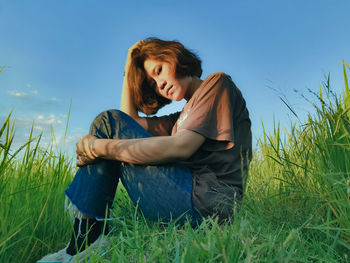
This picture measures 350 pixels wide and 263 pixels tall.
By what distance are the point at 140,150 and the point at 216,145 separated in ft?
1.38

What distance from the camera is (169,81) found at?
2137mm

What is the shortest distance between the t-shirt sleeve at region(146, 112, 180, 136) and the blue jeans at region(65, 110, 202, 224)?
0.69 metres

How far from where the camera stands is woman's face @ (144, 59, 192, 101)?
2135 millimetres

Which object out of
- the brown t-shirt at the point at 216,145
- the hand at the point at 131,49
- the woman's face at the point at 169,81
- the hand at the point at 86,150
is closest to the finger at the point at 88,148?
→ the hand at the point at 86,150

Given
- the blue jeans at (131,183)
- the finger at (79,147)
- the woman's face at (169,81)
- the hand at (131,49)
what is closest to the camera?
the blue jeans at (131,183)

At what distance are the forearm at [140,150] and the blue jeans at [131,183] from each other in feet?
0.29

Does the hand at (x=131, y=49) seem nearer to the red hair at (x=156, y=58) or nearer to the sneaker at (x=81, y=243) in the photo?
the red hair at (x=156, y=58)

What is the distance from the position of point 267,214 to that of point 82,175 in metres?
1.00

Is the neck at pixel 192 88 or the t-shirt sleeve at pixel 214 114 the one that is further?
the neck at pixel 192 88

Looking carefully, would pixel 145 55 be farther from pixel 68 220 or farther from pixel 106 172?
pixel 68 220

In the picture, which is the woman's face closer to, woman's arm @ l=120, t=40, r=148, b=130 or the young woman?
the young woman

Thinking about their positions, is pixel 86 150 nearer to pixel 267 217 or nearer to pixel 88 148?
pixel 88 148

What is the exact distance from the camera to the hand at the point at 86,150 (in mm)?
1679

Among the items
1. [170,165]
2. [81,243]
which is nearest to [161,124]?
[170,165]
